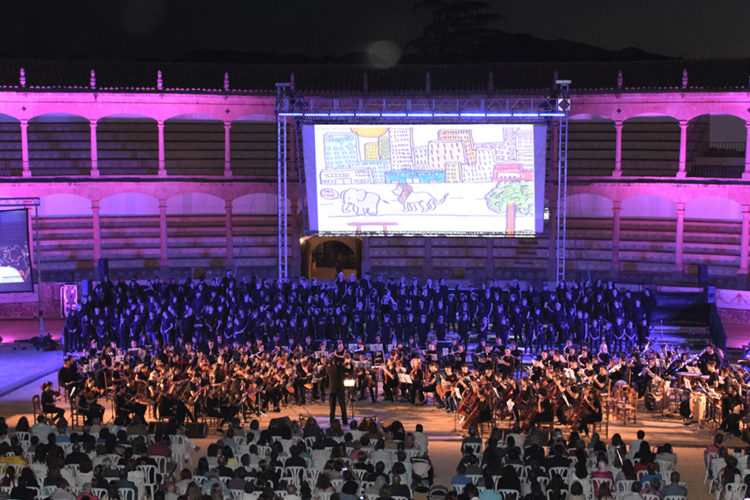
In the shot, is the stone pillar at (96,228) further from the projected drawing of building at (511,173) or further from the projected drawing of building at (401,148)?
the projected drawing of building at (511,173)

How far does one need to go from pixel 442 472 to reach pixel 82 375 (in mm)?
8818

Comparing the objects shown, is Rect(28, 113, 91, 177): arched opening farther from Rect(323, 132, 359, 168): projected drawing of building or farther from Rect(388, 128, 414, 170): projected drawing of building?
Rect(388, 128, 414, 170): projected drawing of building

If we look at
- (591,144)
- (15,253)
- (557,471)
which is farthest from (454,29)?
(557,471)

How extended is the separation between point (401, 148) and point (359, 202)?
2.16 m

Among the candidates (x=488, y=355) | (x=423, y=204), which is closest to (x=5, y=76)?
(x=423, y=204)

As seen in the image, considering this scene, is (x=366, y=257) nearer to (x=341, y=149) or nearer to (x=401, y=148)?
(x=341, y=149)

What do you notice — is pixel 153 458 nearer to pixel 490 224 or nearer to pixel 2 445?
pixel 2 445

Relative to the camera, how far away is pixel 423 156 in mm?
27781

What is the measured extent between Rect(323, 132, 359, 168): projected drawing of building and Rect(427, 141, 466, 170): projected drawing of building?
231 cm

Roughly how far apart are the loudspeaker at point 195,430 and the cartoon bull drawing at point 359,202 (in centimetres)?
1212

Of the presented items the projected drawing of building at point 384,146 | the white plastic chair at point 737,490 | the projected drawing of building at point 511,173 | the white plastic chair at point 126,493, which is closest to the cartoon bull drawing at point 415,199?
the projected drawing of building at point 384,146

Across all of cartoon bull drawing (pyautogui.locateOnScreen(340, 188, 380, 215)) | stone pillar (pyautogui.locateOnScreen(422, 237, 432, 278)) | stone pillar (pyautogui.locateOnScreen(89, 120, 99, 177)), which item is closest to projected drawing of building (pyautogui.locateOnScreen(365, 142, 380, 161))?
cartoon bull drawing (pyautogui.locateOnScreen(340, 188, 380, 215))

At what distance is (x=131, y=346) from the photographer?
2441cm

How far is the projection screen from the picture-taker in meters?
25.8
